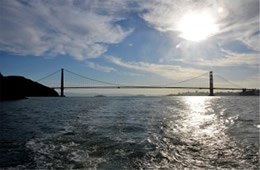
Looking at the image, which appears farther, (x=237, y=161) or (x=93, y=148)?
(x=93, y=148)

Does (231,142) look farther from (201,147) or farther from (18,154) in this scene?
(18,154)

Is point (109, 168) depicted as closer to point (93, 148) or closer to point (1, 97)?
point (93, 148)

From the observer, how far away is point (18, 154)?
5574 mm

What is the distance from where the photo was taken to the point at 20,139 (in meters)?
7.25

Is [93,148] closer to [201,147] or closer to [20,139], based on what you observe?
[20,139]

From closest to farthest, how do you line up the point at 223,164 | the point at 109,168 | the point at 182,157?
the point at 109,168 < the point at 223,164 < the point at 182,157

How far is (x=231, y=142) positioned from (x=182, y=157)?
268 centimetres

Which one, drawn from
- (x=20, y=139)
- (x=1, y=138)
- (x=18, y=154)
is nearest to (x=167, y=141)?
(x=18, y=154)

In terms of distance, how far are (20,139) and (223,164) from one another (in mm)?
6640

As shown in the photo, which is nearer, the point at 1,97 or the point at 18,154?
the point at 18,154

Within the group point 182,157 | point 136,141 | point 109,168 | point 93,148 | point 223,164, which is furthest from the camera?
point 136,141

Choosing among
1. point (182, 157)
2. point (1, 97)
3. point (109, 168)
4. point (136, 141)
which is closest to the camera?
point (109, 168)

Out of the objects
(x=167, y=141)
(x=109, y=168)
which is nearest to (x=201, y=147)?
(x=167, y=141)

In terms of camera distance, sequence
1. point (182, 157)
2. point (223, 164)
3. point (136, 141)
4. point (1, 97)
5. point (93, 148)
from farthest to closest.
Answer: point (1, 97) → point (136, 141) → point (93, 148) → point (182, 157) → point (223, 164)
